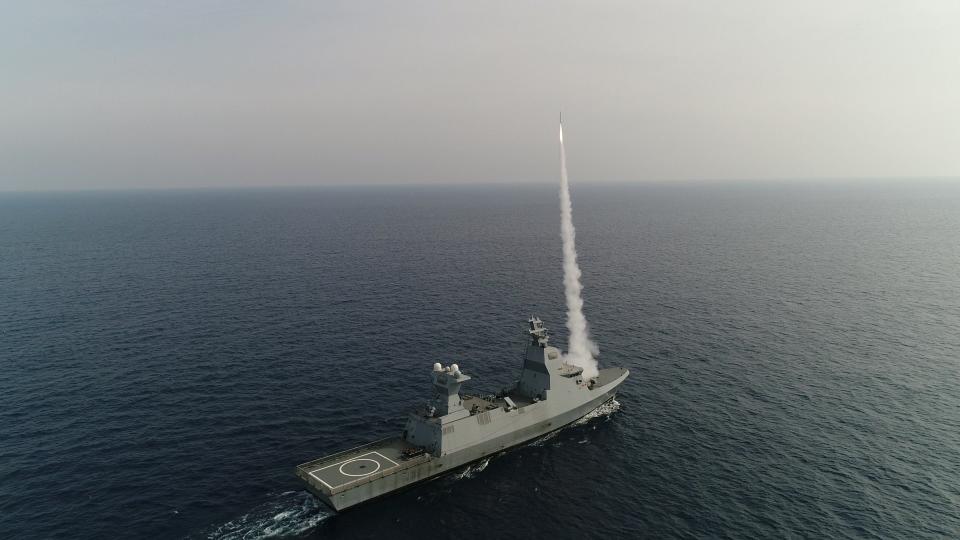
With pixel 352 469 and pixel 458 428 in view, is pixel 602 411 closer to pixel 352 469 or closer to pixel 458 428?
pixel 458 428

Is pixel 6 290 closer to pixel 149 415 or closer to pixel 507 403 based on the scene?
pixel 149 415

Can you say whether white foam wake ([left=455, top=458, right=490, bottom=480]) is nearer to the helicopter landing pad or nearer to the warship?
the warship

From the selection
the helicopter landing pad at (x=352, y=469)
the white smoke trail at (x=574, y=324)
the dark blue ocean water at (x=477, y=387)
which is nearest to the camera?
the dark blue ocean water at (x=477, y=387)

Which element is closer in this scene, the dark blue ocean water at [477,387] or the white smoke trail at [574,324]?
the dark blue ocean water at [477,387]

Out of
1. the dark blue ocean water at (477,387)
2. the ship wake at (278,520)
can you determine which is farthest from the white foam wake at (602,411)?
the ship wake at (278,520)

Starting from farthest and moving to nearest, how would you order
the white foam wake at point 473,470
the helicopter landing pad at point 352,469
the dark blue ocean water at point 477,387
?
the white foam wake at point 473,470, the helicopter landing pad at point 352,469, the dark blue ocean water at point 477,387

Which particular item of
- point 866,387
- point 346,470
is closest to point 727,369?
point 866,387

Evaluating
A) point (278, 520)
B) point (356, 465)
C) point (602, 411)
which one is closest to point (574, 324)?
point (602, 411)

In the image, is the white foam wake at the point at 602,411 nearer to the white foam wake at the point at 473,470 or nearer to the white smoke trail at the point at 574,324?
the white smoke trail at the point at 574,324

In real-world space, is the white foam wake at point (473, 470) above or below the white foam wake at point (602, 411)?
below
